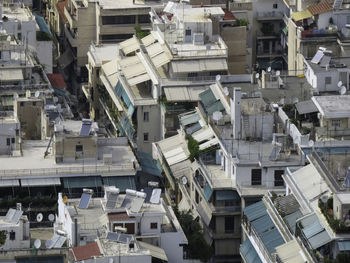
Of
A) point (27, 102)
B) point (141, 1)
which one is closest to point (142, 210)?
point (27, 102)

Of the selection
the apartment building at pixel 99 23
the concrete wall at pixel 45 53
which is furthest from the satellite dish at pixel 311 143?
the concrete wall at pixel 45 53

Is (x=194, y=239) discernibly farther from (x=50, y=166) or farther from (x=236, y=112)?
(x=50, y=166)

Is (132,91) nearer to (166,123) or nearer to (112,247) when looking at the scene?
(166,123)

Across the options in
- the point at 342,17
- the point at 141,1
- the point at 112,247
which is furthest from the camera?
the point at 141,1

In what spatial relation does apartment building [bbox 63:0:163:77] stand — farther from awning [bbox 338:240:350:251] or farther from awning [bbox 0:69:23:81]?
awning [bbox 338:240:350:251]

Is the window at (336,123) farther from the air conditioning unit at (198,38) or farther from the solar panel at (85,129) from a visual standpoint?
the air conditioning unit at (198,38)
